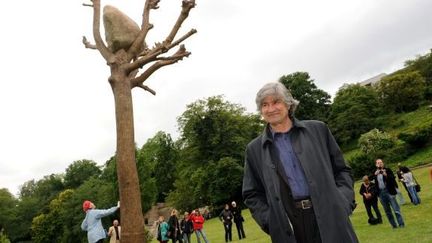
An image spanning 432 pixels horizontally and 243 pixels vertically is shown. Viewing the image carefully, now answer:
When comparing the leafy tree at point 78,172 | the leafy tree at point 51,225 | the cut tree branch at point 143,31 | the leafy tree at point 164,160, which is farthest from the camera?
the leafy tree at point 78,172

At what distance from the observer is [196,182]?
177 feet

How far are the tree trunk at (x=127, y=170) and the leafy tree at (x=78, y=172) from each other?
314 ft

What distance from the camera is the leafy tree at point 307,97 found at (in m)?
70.0

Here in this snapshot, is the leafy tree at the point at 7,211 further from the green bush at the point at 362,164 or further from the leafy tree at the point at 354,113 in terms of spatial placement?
the green bush at the point at 362,164

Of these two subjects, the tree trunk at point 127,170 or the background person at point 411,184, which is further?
the background person at point 411,184

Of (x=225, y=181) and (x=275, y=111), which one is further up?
(x=225, y=181)

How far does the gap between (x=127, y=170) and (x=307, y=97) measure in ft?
211

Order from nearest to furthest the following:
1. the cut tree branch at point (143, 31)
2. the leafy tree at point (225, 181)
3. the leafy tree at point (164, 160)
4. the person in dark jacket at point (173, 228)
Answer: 1. the cut tree branch at point (143, 31)
2. the person in dark jacket at point (173, 228)
3. the leafy tree at point (225, 181)
4. the leafy tree at point (164, 160)

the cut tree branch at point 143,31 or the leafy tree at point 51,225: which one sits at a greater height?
the leafy tree at point 51,225

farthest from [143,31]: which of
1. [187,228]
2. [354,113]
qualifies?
[354,113]

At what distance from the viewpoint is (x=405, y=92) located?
6725cm

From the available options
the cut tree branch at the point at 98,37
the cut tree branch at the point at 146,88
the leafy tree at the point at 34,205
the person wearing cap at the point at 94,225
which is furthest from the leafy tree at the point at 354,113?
the leafy tree at the point at 34,205

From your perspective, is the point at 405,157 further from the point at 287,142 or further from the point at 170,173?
the point at 287,142

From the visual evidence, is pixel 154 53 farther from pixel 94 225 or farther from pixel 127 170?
pixel 94 225
